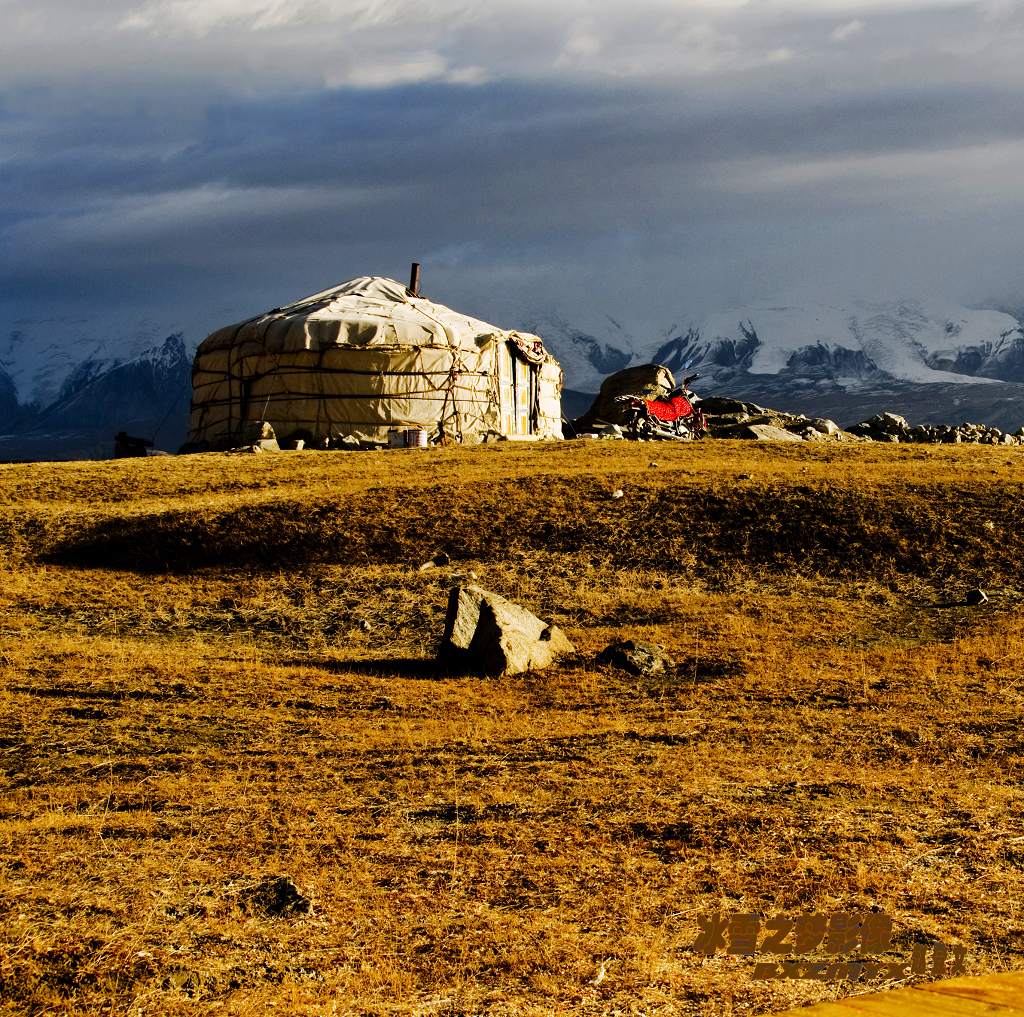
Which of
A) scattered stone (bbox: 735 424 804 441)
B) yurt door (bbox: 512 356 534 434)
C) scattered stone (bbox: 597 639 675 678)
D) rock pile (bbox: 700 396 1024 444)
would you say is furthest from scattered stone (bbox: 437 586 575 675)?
yurt door (bbox: 512 356 534 434)

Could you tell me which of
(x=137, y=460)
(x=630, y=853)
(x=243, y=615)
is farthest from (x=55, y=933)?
(x=137, y=460)

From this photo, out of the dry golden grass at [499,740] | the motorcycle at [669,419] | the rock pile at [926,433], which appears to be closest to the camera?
the dry golden grass at [499,740]

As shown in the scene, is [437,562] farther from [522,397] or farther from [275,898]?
[522,397]

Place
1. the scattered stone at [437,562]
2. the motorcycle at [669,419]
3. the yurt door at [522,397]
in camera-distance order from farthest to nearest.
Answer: the motorcycle at [669,419] < the yurt door at [522,397] < the scattered stone at [437,562]

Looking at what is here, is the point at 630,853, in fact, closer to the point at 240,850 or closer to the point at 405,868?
the point at 405,868

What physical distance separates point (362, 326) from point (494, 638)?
801 inches

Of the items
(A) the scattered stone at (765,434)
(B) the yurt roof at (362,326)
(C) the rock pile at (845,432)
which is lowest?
(A) the scattered stone at (765,434)

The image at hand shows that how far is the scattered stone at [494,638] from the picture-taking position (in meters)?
13.9

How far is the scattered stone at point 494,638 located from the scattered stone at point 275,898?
22.0ft

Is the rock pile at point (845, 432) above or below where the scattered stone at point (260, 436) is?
above

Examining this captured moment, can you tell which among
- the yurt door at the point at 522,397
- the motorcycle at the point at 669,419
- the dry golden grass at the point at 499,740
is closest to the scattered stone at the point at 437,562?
the dry golden grass at the point at 499,740

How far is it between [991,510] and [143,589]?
12.5 meters

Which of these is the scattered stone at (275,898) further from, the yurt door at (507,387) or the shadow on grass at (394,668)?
the yurt door at (507,387)

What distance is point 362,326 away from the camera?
33.2 m
